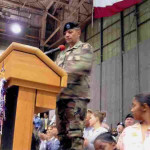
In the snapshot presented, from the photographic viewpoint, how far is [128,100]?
7.89m

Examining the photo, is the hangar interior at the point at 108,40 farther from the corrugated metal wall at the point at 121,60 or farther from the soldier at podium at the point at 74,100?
the soldier at podium at the point at 74,100

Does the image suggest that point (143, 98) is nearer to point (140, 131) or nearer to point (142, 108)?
point (142, 108)

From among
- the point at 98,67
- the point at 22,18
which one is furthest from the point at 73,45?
the point at 22,18

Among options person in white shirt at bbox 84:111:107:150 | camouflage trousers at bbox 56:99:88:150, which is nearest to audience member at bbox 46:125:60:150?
person in white shirt at bbox 84:111:107:150

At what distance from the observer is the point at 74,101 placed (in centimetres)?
177

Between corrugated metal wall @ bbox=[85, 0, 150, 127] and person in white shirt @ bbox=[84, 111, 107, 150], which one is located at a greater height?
corrugated metal wall @ bbox=[85, 0, 150, 127]

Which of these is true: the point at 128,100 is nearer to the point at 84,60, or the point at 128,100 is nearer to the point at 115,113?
the point at 115,113

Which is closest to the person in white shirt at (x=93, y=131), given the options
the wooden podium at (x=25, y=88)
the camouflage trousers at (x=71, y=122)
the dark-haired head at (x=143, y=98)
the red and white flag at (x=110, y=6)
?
the camouflage trousers at (x=71, y=122)

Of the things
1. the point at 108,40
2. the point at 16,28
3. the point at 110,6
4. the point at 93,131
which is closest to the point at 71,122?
the point at 93,131

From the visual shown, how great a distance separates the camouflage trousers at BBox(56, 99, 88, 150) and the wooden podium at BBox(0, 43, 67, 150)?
0.39 meters

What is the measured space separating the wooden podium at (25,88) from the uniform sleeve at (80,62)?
0.42 m

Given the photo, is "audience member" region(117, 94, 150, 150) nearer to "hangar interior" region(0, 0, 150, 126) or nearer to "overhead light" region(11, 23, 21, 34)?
"hangar interior" region(0, 0, 150, 126)

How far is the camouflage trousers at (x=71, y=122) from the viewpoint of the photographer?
1712 mm

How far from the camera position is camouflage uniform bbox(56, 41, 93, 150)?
1.72 m
